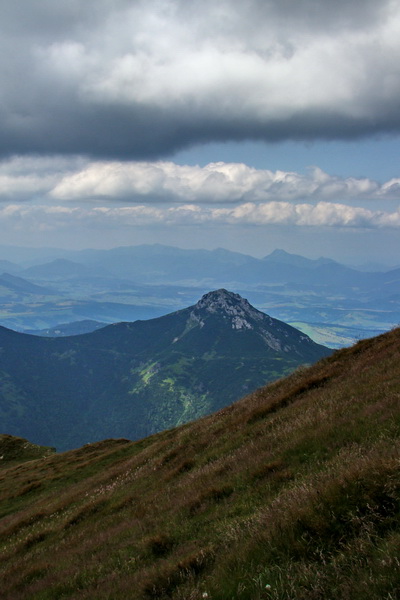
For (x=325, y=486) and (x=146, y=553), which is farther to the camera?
(x=146, y=553)

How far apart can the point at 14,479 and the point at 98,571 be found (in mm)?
37397

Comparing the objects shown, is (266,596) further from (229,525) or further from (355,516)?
(229,525)

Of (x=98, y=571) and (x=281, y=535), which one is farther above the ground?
(x=281, y=535)

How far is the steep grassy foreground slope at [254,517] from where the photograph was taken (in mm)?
5750

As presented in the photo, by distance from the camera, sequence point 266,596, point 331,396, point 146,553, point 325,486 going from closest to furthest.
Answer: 1. point 266,596
2. point 325,486
3. point 146,553
4. point 331,396

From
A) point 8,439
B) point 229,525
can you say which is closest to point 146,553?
point 229,525

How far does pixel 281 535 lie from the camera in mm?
6648

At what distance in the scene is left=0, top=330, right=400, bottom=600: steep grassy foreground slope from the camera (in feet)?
18.9

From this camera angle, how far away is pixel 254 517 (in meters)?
8.12

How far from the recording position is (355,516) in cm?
629

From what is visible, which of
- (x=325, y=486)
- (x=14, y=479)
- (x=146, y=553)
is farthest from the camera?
(x=14, y=479)

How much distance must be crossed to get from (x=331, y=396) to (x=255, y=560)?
36.5 ft

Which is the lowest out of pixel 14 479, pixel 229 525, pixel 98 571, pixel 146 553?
pixel 14 479

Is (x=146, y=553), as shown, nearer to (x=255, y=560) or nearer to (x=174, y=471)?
(x=255, y=560)
